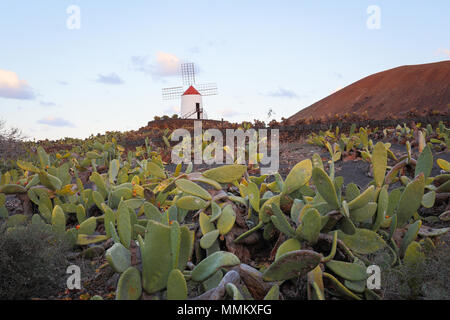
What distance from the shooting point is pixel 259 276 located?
4.71 feet

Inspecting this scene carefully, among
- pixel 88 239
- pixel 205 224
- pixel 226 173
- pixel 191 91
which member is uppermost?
pixel 191 91

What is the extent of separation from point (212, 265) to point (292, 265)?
311 mm

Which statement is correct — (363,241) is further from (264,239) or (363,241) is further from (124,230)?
(124,230)

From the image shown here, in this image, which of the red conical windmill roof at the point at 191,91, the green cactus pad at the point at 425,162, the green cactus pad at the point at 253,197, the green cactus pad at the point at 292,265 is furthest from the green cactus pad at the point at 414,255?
the red conical windmill roof at the point at 191,91

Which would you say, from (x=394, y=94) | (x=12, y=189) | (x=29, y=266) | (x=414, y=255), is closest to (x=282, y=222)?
(x=414, y=255)

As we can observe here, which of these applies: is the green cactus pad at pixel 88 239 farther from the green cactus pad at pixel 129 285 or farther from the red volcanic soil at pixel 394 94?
the red volcanic soil at pixel 394 94

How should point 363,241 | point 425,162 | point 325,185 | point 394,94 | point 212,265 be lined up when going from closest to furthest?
point 212,265 → point 325,185 → point 363,241 → point 425,162 → point 394,94

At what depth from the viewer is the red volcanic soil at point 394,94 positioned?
30.1 meters

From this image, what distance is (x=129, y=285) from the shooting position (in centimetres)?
132

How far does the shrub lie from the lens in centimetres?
176

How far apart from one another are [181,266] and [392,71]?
41.7 metres

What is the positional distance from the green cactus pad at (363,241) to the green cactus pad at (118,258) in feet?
3.09

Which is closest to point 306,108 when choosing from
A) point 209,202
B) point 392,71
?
point 392,71
